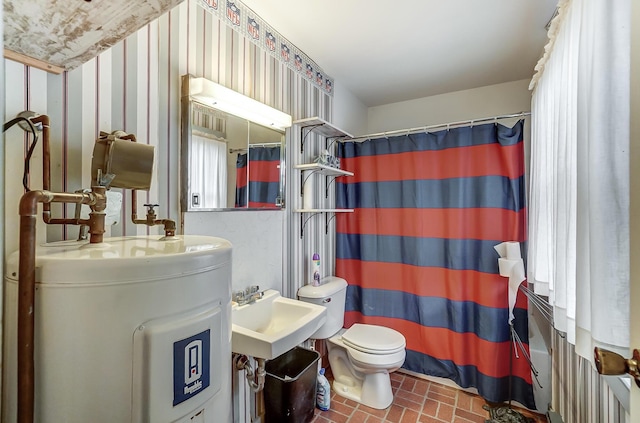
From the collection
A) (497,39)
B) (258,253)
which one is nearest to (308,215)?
(258,253)

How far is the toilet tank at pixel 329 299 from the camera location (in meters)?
1.95

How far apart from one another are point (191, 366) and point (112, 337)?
7.8 inches

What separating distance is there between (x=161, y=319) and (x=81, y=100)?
2.73 ft

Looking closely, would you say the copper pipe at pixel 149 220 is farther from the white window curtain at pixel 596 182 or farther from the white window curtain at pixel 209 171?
the white window curtain at pixel 596 182

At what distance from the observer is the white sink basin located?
3.75ft

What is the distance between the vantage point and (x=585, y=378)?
134 centimetres

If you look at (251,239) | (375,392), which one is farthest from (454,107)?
(375,392)

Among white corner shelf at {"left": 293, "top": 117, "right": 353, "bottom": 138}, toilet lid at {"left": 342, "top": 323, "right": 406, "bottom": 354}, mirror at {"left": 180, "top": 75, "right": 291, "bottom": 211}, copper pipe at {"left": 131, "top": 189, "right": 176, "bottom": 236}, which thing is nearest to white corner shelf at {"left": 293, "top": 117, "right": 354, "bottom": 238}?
Answer: white corner shelf at {"left": 293, "top": 117, "right": 353, "bottom": 138}

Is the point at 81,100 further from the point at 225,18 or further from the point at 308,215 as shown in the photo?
the point at 308,215

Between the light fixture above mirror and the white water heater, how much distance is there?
84cm

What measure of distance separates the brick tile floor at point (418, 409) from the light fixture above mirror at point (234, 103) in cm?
194

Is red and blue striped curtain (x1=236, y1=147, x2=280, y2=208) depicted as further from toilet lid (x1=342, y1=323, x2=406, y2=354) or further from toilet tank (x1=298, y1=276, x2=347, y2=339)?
toilet lid (x1=342, y1=323, x2=406, y2=354)

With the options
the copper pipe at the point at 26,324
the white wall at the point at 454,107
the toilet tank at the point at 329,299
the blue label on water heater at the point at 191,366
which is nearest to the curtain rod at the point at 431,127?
the white wall at the point at 454,107

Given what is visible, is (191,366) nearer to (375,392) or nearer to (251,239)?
(251,239)
